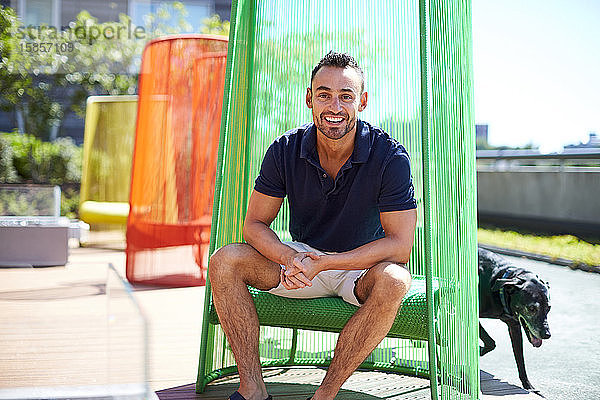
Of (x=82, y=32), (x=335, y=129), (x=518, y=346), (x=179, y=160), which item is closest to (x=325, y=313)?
(x=335, y=129)

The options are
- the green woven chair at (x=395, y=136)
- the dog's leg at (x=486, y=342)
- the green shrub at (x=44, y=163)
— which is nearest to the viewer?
the green woven chair at (x=395, y=136)

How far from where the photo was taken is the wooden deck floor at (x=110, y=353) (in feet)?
7.30

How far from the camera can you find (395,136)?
2.53 metres

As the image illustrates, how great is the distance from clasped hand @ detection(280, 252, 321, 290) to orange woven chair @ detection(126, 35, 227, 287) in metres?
2.44

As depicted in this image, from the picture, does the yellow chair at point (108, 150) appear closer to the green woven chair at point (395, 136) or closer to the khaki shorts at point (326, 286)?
the green woven chair at point (395, 136)

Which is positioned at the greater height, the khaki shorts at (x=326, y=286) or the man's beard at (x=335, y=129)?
the man's beard at (x=335, y=129)

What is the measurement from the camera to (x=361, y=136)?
216 centimetres

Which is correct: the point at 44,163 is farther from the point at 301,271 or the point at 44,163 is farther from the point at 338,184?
the point at 301,271

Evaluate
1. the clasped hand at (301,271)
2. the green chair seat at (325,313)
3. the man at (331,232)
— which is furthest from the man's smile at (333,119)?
the green chair seat at (325,313)

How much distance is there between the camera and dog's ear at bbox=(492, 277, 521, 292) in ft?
7.80

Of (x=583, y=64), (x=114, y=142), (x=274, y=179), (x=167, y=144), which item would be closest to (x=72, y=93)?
(x=114, y=142)

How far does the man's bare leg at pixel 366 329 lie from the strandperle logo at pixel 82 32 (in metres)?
5.33

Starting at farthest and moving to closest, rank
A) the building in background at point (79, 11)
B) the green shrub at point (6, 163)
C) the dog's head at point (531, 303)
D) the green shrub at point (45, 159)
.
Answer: the green shrub at point (45, 159) < the green shrub at point (6, 163) < the building in background at point (79, 11) < the dog's head at point (531, 303)

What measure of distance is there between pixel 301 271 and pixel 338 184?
1.13 feet
